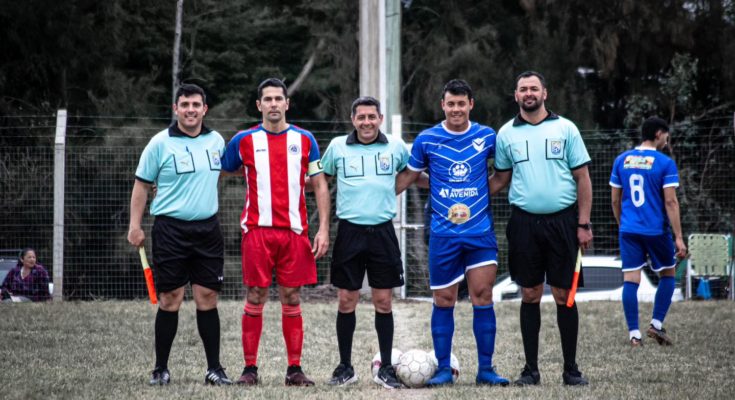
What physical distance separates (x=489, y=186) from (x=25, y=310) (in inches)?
256

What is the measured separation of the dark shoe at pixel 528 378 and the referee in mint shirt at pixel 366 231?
2.78 feet

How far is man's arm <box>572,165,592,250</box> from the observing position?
6.20 m

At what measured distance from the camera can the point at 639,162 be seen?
841 centimetres

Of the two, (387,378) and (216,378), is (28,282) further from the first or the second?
(387,378)

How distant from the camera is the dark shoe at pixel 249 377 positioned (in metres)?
6.10

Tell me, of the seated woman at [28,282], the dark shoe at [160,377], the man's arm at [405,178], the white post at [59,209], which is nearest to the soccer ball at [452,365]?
the man's arm at [405,178]

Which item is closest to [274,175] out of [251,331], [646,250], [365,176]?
[365,176]

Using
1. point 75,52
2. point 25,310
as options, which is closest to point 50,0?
point 75,52

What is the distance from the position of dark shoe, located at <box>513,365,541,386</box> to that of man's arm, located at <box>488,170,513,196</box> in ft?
4.11

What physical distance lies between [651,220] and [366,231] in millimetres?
3430

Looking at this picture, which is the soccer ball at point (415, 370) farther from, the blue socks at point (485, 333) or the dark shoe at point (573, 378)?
the dark shoe at point (573, 378)

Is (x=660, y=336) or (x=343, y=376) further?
(x=660, y=336)

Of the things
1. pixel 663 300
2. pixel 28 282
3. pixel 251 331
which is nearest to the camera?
pixel 251 331

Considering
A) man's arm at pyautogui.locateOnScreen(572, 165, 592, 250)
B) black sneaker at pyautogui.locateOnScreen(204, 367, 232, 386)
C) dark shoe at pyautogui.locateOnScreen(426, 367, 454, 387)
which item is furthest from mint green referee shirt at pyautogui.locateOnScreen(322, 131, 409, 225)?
black sneaker at pyautogui.locateOnScreen(204, 367, 232, 386)
